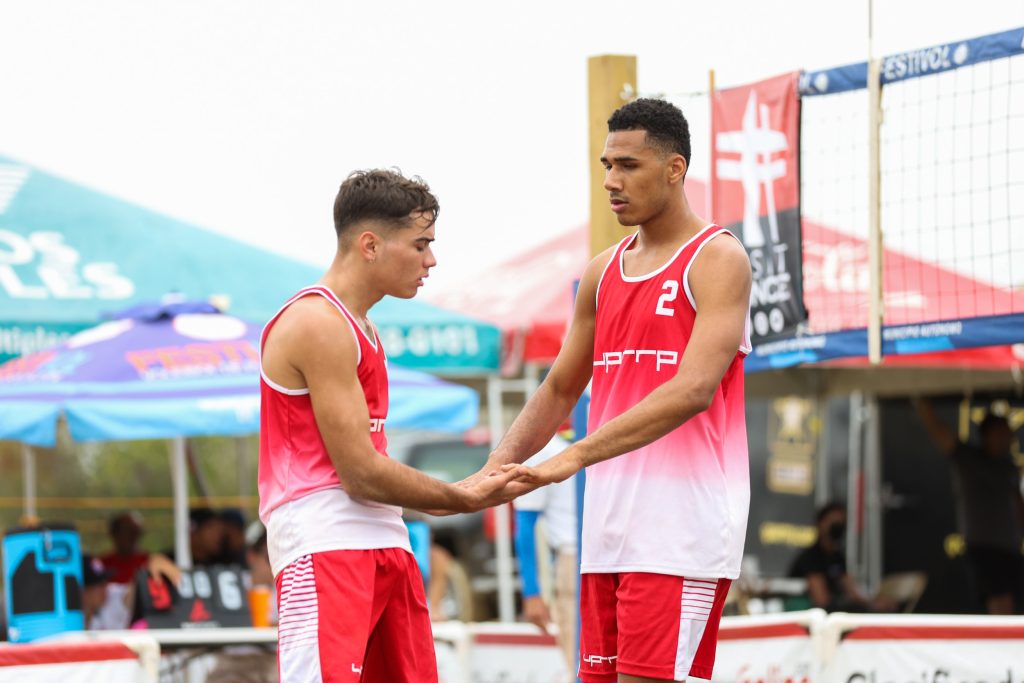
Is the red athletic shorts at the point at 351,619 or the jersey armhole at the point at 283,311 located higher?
the jersey armhole at the point at 283,311

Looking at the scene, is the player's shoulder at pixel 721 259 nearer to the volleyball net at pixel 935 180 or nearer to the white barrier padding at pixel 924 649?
the volleyball net at pixel 935 180

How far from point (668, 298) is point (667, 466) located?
466mm

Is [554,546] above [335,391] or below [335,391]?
below

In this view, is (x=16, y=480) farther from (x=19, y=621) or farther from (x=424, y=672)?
(x=424, y=672)

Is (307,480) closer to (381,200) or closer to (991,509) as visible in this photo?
(381,200)

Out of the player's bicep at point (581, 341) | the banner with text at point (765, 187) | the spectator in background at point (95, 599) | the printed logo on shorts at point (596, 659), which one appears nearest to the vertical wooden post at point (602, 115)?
the banner with text at point (765, 187)

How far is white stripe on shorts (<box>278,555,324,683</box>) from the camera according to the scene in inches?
162

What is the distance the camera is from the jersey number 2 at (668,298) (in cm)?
405

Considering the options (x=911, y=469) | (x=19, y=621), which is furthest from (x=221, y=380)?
(x=911, y=469)

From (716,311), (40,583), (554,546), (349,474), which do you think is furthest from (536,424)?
(40,583)

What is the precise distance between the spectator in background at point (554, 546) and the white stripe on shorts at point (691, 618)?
140 inches

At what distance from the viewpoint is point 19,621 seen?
8484mm

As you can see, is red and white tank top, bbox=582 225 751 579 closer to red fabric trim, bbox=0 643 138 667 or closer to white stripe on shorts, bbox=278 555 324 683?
white stripe on shorts, bbox=278 555 324 683

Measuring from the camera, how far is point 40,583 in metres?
8.65
